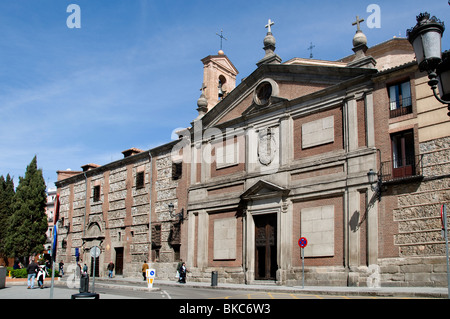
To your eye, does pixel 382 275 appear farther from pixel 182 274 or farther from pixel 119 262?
pixel 119 262

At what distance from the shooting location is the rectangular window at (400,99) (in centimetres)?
2067

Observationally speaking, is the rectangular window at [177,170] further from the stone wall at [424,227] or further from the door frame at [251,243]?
the stone wall at [424,227]

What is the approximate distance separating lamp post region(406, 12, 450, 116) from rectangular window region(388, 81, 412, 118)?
50.4 ft

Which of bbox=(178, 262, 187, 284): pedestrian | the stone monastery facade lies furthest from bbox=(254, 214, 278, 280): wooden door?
bbox=(178, 262, 187, 284): pedestrian

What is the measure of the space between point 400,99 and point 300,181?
6475mm

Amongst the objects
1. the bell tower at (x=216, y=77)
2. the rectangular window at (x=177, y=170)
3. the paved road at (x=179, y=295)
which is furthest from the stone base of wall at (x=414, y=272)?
the bell tower at (x=216, y=77)

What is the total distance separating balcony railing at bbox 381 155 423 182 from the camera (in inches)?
771

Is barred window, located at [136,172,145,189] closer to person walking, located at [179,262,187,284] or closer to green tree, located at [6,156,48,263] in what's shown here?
person walking, located at [179,262,187,284]

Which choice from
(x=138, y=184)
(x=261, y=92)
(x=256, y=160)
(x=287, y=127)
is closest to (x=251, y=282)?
(x=256, y=160)

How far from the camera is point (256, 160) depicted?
27.2 meters

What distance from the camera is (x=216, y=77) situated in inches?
1463

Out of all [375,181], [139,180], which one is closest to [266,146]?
[375,181]

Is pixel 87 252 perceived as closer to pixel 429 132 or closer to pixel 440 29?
pixel 429 132

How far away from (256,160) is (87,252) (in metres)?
21.7
